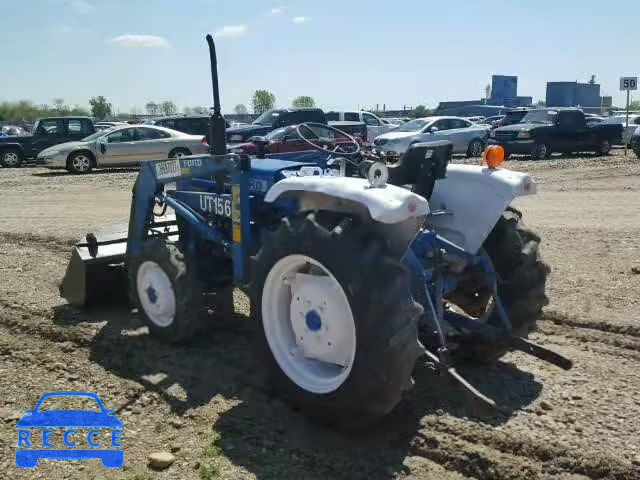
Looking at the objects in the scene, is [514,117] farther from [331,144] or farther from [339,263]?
[339,263]

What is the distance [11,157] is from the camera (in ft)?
73.4

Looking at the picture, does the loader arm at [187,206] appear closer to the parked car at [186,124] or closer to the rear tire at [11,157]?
the parked car at [186,124]

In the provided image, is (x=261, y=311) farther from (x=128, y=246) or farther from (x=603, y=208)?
(x=603, y=208)

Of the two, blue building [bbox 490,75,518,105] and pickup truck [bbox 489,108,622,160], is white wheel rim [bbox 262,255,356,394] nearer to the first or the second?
pickup truck [bbox 489,108,622,160]

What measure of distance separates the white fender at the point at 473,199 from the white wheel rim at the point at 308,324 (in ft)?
3.98

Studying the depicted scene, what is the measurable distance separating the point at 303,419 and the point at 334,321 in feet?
2.03

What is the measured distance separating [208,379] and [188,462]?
990mm

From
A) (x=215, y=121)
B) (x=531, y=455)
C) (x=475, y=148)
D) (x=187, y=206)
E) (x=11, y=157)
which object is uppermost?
(x=215, y=121)

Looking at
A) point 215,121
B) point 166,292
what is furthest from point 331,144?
point 166,292

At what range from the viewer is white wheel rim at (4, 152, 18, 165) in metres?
22.3

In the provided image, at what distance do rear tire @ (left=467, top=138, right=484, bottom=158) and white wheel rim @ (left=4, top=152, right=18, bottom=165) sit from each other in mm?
15624

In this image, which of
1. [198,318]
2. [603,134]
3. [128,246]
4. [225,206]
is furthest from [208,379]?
[603,134]

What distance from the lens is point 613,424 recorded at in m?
3.53

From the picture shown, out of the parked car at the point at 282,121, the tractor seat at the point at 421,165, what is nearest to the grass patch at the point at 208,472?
the tractor seat at the point at 421,165
